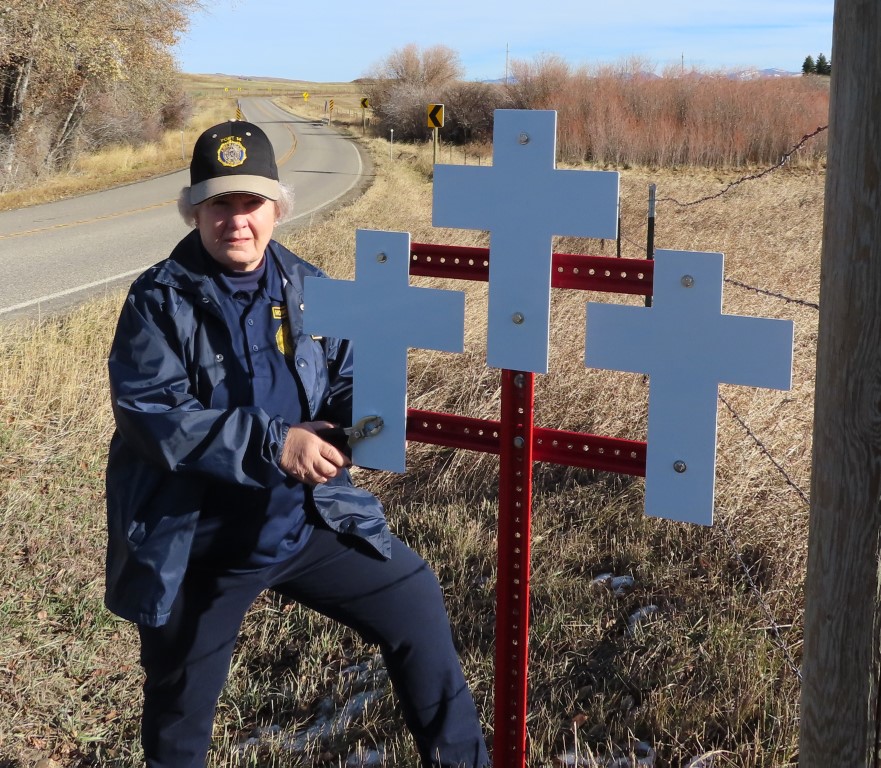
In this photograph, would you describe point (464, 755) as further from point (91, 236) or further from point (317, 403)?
point (91, 236)

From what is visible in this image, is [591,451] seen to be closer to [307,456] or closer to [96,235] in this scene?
[307,456]

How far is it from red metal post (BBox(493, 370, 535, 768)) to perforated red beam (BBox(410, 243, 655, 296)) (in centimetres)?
21

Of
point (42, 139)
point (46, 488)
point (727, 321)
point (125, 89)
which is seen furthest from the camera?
point (125, 89)

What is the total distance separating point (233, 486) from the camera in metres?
2.21

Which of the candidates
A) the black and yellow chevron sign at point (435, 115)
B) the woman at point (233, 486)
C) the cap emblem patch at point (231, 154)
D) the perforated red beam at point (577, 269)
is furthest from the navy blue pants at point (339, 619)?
the black and yellow chevron sign at point (435, 115)

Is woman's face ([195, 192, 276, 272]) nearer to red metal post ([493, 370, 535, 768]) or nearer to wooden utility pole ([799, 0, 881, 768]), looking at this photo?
red metal post ([493, 370, 535, 768])

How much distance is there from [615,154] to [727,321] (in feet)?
85.5

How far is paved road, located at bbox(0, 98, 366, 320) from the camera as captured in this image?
9.72 metres

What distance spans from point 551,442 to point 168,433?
76cm

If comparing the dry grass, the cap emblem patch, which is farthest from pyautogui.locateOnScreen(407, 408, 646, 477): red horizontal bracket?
the dry grass

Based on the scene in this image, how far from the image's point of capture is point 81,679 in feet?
10.5

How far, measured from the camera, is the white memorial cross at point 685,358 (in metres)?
1.72

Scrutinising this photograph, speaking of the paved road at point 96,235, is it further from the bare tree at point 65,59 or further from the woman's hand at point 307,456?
the woman's hand at point 307,456

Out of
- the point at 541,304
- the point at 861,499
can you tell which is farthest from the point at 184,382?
the point at 861,499
